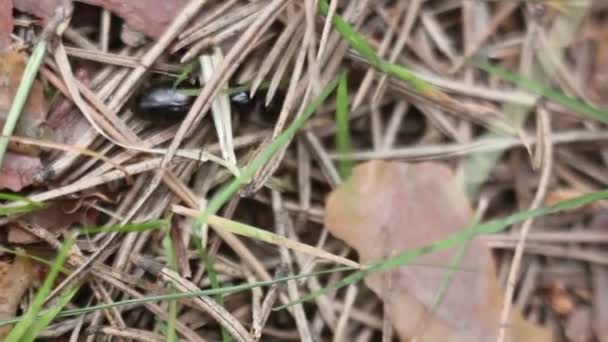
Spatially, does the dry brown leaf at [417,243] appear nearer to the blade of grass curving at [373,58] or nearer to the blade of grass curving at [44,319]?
the blade of grass curving at [373,58]

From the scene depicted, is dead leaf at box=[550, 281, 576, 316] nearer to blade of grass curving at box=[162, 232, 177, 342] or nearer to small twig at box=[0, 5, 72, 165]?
blade of grass curving at box=[162, 232, 177, 342]

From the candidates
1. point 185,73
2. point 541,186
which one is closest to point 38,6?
point 185,73

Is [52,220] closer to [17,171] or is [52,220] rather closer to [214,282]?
[17,171]

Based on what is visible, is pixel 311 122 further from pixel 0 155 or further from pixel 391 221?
pixel 0 155

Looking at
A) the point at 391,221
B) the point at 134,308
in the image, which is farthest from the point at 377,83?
the point at 134,308

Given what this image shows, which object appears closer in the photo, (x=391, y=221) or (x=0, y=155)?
(x=0, y=155)

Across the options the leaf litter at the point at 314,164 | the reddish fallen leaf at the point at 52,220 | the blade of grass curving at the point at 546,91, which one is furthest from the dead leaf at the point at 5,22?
the blade of grass curving at the point at 546,91
